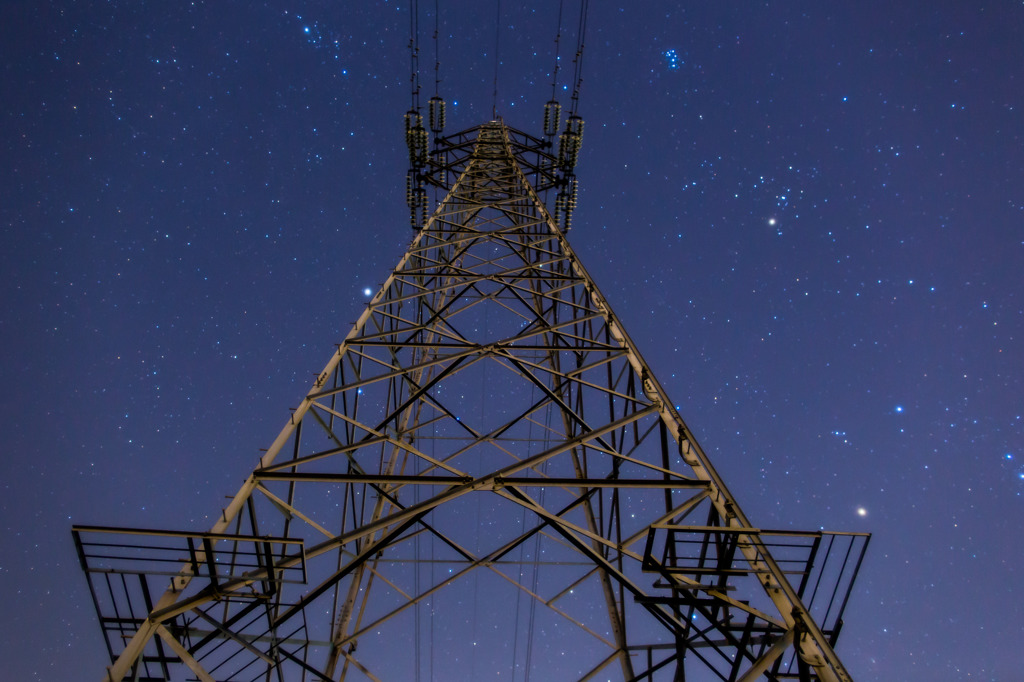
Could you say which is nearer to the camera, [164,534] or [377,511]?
[164,534]

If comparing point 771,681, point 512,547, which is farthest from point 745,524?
point 512,547

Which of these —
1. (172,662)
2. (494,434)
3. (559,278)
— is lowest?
(172,662)

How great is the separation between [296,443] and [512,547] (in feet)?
11.0

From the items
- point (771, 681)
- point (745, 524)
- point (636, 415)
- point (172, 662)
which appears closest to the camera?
point (771, 681)

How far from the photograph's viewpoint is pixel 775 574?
15.5 feet

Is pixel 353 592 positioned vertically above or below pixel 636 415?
below

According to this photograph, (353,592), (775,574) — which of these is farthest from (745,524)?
(353,592)

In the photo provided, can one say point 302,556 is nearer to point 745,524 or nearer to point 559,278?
point 745,524

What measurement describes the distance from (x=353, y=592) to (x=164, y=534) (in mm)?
4504

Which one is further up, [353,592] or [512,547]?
[512,547]

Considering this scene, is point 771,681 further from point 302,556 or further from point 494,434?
point 494,434

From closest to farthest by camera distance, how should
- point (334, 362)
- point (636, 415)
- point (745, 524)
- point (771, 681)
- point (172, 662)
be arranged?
1. point (771, 681)
2. point (172, 662)
3. point (745, 524)
4. point (636, 415)
5. point (334, 362)

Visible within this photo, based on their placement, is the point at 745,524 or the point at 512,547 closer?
the point at 745,524

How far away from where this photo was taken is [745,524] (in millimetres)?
5348
